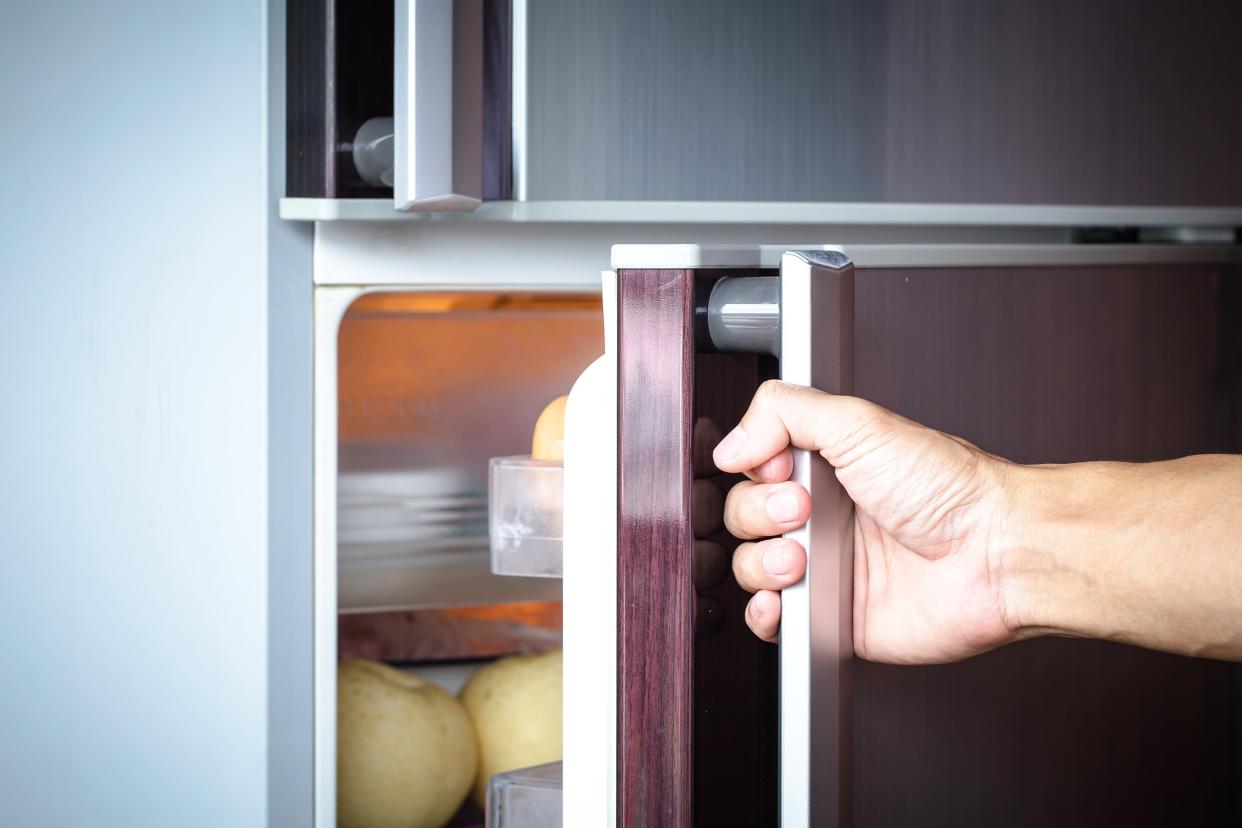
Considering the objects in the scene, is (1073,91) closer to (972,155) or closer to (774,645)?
(972,155)

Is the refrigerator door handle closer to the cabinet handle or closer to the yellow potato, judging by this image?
the cabinet handle

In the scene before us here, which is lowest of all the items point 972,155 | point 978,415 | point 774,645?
point 774,645

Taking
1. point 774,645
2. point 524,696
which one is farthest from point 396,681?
point 774,645

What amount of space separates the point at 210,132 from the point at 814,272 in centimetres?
50

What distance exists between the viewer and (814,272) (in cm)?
45

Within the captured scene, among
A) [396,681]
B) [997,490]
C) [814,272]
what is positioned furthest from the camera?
[396,681]

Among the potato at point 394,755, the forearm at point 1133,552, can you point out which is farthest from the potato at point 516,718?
the forearm at point 1133,552

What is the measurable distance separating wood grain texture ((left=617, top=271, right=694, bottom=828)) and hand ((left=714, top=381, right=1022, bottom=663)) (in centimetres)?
4

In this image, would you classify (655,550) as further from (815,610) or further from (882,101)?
(882,101)

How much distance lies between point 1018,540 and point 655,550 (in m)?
0.27

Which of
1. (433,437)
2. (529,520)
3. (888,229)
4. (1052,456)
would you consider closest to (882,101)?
→ (888,229)

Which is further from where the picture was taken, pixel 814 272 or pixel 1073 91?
pixel 1073 91

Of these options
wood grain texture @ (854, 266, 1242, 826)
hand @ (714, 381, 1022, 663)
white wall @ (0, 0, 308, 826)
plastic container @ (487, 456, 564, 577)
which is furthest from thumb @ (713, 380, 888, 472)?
white wall @ (0, 0, 308, 826)

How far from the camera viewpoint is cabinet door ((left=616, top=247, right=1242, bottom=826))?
46 cm
